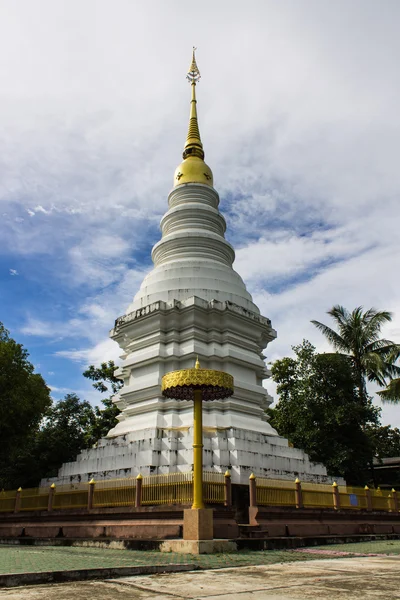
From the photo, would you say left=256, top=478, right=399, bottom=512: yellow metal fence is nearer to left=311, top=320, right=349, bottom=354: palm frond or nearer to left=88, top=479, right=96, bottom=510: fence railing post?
left=88, top=479, right=96, bottom=510: fence railing post

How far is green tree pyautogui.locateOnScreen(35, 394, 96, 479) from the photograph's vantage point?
69.3ft

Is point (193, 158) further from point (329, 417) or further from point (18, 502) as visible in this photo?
point (18, 502)

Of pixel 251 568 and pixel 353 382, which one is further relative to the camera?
pixel 353 382

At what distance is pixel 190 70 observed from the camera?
2666 centimetres

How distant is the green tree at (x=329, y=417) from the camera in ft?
70.2

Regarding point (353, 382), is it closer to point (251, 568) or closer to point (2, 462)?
point (2, 462)

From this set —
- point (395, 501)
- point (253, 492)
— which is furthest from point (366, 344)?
point (253, 492)

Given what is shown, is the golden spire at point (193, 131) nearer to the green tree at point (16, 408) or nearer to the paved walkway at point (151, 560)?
the green tree at point (16, 408)

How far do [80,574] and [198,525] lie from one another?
4.23 m

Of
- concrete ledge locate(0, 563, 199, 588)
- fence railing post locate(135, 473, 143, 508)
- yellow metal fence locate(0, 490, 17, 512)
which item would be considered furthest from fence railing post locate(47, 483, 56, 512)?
concrete ledge locate(0, 563, 199, 588)

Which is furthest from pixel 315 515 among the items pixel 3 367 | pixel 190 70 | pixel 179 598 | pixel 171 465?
pixel 190 70

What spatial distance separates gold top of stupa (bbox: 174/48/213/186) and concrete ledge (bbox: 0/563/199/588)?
19181 millimetres

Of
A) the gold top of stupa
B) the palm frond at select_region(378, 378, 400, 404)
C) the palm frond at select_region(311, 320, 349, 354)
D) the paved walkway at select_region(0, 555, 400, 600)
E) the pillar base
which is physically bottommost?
the paved walkway at select_region(0, 555, 400, 600)

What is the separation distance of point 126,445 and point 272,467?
4.54m
